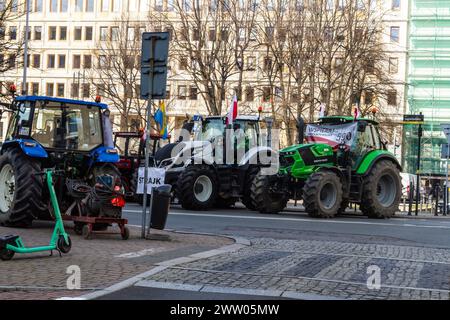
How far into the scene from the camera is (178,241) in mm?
12203

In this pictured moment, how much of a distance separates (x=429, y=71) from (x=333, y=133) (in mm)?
49992

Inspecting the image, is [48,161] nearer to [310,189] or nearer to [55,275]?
[55,275]

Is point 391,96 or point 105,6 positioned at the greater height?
point 105,6

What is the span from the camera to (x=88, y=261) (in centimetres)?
930

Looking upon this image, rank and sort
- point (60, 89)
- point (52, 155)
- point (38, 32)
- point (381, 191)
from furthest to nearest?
point (38, 32)
point (60, 89)
point (381, 191)
point (52, 155)

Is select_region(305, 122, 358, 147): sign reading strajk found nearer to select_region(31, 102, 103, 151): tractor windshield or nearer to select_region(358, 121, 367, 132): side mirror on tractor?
select_region(358, 121, 367, 132): side mirror on tractor

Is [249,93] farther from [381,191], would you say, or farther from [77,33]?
[77,33]

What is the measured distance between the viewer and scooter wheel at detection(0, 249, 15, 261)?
29.4 ft

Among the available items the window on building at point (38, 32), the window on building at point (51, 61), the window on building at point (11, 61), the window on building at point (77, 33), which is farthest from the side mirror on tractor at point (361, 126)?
the window on building at point (38, 32)

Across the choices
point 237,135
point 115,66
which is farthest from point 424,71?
point 237,135

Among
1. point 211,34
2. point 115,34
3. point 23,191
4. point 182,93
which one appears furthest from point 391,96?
point 23,191

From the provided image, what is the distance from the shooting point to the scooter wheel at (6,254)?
8.97 metres

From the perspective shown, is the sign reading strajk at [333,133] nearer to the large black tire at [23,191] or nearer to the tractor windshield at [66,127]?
the tractor windshield at [66,127]
